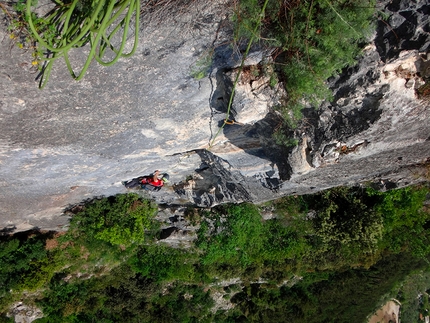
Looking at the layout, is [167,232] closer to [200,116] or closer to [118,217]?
[118,217]

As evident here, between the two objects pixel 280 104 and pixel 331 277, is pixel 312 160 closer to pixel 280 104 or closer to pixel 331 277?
pixel 280 104

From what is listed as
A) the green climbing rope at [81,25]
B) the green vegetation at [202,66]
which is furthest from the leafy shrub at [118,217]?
the green climbing rope at [81,25]

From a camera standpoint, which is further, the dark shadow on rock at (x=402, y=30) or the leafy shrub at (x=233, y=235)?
the leafy shrub at (x=233, y=235)

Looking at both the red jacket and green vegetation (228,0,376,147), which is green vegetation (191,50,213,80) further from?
the red jacket

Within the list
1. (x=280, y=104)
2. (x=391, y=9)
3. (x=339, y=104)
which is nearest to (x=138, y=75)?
(x=280, y=104)

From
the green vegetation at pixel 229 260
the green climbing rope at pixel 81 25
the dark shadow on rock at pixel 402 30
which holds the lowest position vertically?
the green vegetation at pixel 229 260

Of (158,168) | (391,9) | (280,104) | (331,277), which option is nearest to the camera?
(391,9)

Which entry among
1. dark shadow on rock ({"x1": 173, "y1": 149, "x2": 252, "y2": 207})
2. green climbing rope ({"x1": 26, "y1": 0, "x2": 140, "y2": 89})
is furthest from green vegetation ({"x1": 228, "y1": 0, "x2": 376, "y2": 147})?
dark shadow on rock ({"x1": 173, "y1": 149, "x2": 252, "y2": 207})

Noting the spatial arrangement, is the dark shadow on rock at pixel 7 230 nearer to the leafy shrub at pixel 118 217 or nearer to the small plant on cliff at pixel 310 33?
the leafy shrub at pixel 118 217
